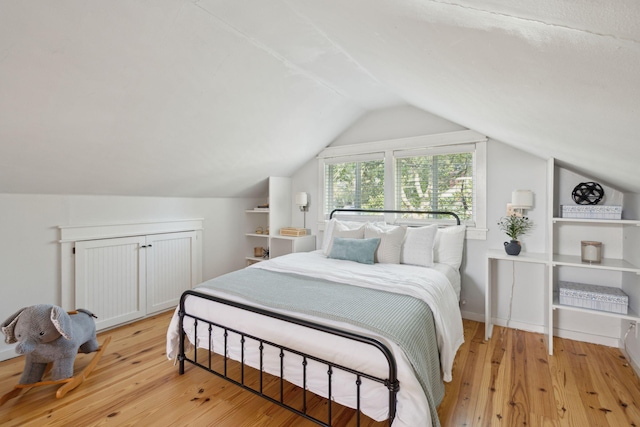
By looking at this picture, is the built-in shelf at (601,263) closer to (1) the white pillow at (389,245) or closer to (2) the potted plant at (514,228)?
(2) the potted plant at (514,228)

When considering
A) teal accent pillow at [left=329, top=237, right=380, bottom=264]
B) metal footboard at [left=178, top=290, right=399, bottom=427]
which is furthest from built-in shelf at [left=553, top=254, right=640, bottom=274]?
metal footboard at [left=178, top=290, right=399, bottom=427]

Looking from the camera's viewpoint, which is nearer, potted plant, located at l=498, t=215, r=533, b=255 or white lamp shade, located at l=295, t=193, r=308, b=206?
potted plant, located at l=498, t=215, r=533, b=255

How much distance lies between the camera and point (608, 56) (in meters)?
0.62

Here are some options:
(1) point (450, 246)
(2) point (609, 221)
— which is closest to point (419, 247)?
(1) point (450, 246)

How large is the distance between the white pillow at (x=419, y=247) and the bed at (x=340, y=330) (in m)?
0.03

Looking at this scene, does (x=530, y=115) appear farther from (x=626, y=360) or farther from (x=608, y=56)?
(x=626, y=360)

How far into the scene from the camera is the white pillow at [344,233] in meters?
3.51

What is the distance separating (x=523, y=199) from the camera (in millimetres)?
3006

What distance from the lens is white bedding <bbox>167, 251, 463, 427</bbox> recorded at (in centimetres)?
153

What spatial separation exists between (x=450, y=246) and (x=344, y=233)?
1.12 m

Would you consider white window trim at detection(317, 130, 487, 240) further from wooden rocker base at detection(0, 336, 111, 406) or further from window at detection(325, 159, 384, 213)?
wooden rocker base at detection(0, 336, 111, 406)

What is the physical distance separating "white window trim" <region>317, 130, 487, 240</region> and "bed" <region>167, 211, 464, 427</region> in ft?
2.60

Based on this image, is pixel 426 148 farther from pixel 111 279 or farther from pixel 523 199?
pixel 111 279

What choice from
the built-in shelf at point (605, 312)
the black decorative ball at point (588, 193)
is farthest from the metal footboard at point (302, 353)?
the black decorative ball at point (588, 193)
